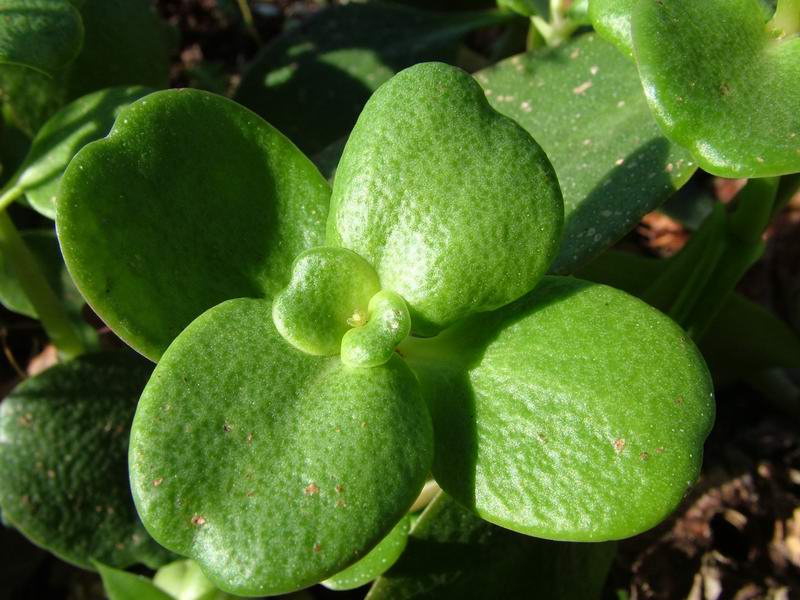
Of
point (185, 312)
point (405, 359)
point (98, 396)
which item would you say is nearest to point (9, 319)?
point (98, 396)

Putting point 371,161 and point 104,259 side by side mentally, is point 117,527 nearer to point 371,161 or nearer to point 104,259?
point 104,259

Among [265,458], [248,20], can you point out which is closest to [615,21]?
[265,458]

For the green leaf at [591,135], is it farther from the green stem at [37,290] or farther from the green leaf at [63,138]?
the green stem at [37,290]

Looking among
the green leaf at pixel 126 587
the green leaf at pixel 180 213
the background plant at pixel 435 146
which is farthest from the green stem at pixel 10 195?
the green leaf at pixel 126 587

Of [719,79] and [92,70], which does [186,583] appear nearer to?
[92,70]

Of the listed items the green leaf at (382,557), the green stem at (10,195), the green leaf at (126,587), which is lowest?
the green leaf at (126,587)
